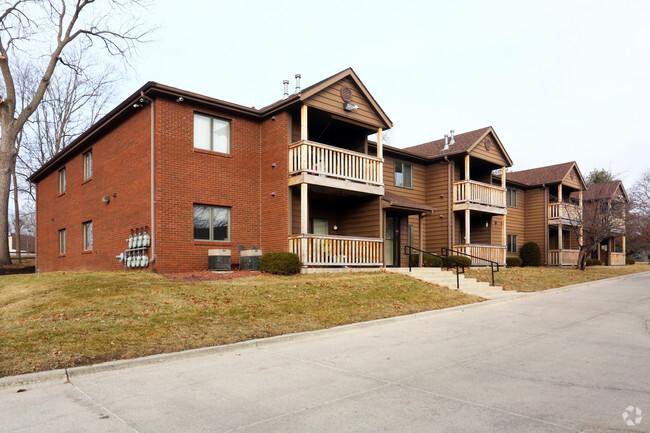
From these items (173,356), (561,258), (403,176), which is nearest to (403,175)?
(403,176)

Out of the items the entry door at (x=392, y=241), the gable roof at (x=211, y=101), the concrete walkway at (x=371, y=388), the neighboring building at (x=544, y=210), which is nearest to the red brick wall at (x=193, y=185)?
the gable roof at (x=211, y=101)

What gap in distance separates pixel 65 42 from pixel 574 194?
35.4 meters

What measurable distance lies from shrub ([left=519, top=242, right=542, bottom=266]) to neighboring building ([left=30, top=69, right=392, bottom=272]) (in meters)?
15.3

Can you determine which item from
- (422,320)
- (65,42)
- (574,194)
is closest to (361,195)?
(422,320)

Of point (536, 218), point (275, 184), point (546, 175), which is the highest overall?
point (546, 175)

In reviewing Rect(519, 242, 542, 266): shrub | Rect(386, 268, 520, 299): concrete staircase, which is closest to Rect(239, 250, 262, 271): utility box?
Rect(386, 268, 520, 299): concrete staircase

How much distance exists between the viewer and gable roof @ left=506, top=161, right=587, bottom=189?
1297 inches

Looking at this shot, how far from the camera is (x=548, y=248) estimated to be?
109 feet

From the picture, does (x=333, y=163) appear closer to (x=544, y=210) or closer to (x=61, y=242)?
(x=61, y=242)

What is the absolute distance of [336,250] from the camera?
56.2ft

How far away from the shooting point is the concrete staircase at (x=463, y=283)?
50.7 ft

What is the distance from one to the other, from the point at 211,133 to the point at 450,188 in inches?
536

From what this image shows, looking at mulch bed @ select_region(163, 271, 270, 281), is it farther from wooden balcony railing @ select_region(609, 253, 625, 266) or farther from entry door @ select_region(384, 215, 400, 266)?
wooden balcony railing @ select_region(609, 253, 625, 266)

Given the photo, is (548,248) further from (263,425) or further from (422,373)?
(263,425)
